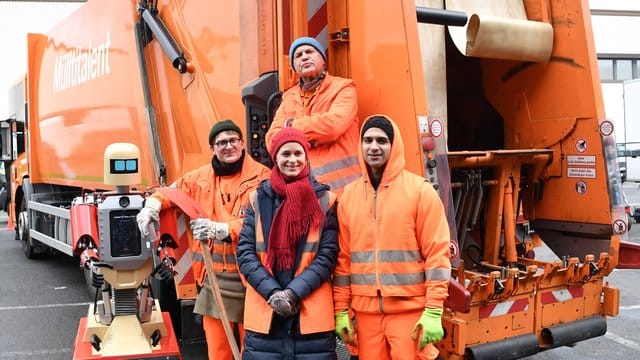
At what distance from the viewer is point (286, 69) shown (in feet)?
11.0

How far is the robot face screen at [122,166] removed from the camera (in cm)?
361

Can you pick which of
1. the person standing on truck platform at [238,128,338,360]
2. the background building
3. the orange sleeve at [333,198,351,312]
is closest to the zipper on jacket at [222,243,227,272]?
the person standing on truck platform at [238,128,338,360]

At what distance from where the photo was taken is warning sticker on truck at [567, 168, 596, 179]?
149 inches

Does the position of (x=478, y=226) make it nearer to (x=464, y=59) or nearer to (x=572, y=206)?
(x=572, y=206)

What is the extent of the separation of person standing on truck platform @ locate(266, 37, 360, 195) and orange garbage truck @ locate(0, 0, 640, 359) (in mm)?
161

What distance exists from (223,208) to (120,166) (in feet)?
3.08

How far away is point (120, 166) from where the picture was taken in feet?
11.9

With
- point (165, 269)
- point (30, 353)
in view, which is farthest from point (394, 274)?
point (30, 353)

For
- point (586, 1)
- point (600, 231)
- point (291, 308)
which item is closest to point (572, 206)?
point (600, 231)

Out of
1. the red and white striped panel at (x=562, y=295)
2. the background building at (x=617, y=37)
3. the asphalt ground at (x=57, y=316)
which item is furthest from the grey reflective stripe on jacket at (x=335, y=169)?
the background building at (x=617, y=37)

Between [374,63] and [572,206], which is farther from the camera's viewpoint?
[572,206]

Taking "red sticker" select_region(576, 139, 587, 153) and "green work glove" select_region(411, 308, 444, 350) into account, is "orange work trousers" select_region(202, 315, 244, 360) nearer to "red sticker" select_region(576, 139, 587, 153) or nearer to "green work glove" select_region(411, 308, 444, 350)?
"green work glove" select_region(411, 308, 444, 350)

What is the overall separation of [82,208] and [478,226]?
2.40m

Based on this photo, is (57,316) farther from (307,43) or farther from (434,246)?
(434,246)
